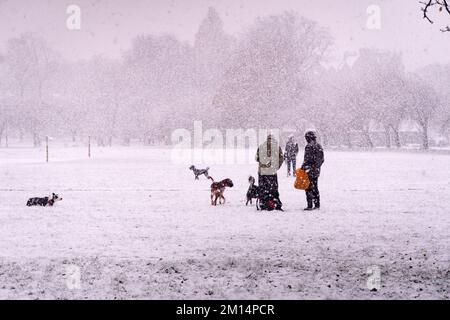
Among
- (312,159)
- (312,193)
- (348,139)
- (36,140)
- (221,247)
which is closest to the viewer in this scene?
(221,247)

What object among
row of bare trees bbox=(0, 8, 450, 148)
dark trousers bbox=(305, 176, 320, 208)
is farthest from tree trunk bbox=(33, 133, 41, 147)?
dark trousers bbox=(305, 176, 320, 208)

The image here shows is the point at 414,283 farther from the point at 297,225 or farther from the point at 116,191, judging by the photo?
the point at 116,191

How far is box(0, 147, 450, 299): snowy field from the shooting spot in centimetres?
693

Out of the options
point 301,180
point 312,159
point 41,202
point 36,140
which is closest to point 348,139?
point 36,140

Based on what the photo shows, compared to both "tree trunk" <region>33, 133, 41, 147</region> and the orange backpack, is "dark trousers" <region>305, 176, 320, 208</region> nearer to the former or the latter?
the orange backpack

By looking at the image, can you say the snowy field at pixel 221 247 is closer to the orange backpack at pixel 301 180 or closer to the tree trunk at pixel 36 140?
the orange backpack at pixel 301 180

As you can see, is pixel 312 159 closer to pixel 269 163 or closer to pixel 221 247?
pixel 269 163

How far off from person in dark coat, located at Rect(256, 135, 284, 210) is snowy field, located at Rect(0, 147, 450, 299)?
0.78 metres

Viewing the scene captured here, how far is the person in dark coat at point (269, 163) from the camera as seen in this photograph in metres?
13.5

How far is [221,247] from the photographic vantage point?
9320mm

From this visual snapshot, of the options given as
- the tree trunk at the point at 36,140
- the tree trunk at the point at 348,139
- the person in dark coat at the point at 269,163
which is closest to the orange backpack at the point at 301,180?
the person in dark coat at the point at 269,163

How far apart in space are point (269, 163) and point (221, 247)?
473cm

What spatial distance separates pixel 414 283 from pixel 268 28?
56862 mm

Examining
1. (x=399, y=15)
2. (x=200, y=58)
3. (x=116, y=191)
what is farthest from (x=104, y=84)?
(x=116, y=191)
